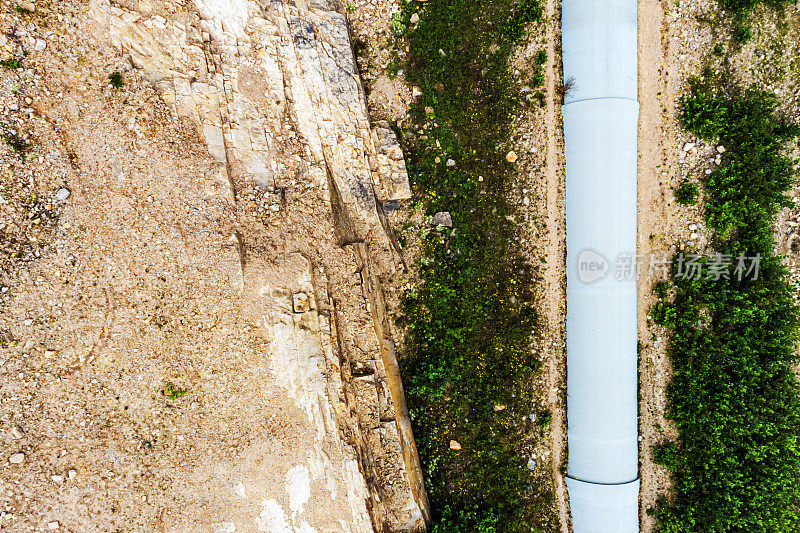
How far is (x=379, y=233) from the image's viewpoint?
23.0 ft

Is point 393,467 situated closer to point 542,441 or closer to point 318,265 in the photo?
point 542,441

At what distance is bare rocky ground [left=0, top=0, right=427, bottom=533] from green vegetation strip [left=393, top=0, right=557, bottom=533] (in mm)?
1318

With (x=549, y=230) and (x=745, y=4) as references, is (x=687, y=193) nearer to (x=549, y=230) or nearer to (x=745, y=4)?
(x=549, y=230)

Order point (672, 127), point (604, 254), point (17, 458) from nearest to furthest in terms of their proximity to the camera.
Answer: point (17, 458) < point (604, 254) < point (672, 127)

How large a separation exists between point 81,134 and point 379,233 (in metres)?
4.63

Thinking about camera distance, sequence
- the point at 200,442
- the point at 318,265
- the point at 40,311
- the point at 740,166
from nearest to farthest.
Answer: the point at 40,311, the point at 200,442, the point at 318,265, the point at 740,166

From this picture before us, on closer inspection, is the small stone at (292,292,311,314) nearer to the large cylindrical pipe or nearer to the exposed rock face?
the exposed rock face

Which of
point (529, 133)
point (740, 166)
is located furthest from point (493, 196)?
point (740, 166)

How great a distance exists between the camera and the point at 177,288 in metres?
5.68

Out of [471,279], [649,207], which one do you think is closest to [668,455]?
[649,207]

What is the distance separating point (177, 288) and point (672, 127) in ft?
29.2

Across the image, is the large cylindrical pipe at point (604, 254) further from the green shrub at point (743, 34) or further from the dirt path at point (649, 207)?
the green shrub at point (743, 34)

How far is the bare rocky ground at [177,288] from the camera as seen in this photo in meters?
5.34

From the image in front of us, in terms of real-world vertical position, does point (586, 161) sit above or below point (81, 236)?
above
